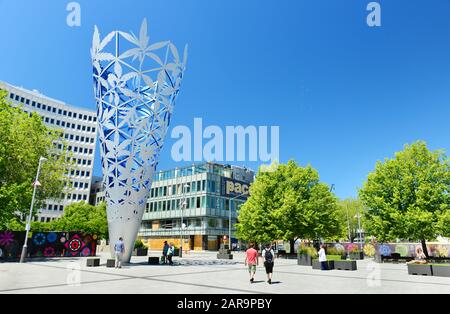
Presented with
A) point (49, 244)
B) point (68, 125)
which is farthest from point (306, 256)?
point (68, 125)

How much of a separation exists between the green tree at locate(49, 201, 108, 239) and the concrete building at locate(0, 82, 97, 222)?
4009 centimetres

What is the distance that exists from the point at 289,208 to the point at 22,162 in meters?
26.3

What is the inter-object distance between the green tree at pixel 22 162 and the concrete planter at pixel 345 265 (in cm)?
2416

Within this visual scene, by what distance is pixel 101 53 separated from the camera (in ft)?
74.2

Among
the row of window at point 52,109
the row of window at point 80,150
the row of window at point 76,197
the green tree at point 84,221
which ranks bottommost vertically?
the green tree at point 84,221

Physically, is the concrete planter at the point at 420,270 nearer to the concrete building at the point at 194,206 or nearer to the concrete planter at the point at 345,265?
the concrete planter at the point at 345,265

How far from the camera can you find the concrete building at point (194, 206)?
6544cm

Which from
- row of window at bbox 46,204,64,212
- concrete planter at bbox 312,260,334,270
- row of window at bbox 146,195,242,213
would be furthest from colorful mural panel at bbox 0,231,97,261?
row of window at bbox 46,204,64,212

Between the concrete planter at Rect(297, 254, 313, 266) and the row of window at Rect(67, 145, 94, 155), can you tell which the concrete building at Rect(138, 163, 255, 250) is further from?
the row of window at Rect(67, 145, 94, 155)

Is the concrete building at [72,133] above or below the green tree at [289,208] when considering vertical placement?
above

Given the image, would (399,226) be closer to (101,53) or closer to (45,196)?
(101,53)

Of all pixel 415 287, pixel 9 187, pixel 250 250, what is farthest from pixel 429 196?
pixel 9 187

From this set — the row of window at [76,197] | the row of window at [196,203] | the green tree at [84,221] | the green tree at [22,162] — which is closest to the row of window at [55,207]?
the row of window at [76,197]

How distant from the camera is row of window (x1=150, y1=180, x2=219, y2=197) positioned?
218 ft
